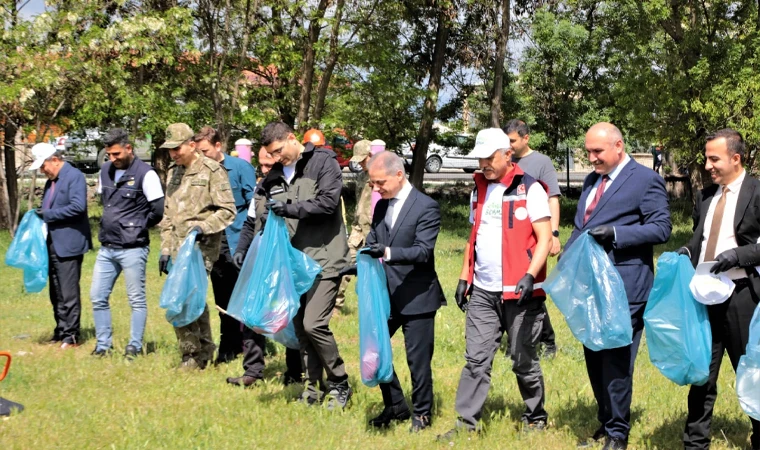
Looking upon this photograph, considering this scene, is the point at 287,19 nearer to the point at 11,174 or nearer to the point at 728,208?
the point at 11,174

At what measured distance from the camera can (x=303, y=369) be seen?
651cm

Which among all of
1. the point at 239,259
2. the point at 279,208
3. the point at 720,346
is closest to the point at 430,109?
the point at 239,259

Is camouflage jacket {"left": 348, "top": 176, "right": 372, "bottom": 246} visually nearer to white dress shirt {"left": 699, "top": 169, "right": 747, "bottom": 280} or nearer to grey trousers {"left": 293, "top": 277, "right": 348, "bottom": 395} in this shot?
grey trousers {"left": 293, "top": 277, "right": 348, "bottom": 395}

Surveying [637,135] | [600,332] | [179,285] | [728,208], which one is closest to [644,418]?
[600,332]

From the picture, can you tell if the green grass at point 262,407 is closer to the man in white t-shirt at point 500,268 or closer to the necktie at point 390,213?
the man in white t-shirt at point 500,268

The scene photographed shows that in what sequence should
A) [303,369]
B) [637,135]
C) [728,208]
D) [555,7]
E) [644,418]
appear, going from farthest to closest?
[555,7] < [637,135] < [303,369] < [644,418] < [728,208]

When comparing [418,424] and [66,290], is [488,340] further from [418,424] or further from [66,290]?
[66,290]

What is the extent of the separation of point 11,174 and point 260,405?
42.5ft

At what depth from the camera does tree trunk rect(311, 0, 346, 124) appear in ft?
52.0

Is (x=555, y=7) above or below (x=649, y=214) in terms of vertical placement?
above

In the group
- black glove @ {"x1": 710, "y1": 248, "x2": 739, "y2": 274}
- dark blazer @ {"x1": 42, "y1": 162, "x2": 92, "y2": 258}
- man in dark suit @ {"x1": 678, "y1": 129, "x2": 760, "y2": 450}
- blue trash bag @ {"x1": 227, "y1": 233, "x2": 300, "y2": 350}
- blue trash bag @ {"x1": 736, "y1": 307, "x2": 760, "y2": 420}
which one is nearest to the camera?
blue trash bag @ {"x1": 736, "y1": 307, "x2": 760, "y2": 420}

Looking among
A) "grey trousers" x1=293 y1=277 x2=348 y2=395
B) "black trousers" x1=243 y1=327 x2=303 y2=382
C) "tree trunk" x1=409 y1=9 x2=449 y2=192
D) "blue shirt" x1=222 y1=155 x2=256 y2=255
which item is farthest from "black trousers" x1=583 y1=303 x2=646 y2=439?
"tree trunk" x1=409 y1=9 x2=449 y2=192

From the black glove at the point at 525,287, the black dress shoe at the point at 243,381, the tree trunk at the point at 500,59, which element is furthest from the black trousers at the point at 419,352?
the tree trunk at the point at 500,59

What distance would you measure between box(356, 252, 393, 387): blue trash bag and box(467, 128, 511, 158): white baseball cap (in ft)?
2.96
